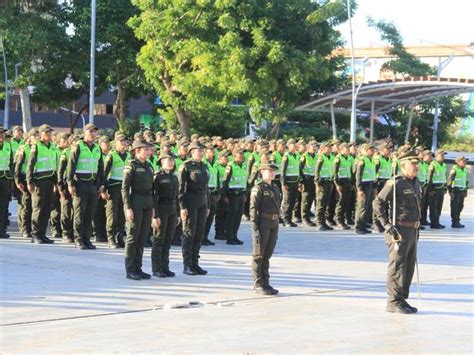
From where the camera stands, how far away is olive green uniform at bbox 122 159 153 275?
1245 cm

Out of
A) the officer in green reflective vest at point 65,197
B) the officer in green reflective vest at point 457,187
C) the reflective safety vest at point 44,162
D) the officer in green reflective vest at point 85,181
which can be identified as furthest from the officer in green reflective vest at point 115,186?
the officer in green reflective vest at point 457,187

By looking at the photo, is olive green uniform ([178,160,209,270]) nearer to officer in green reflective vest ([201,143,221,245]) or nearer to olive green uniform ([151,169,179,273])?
olive green uniform ([151,169,179,273])

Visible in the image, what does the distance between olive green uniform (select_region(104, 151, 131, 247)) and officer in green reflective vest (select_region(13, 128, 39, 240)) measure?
1519mm

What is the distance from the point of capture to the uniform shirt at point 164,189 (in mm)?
12750

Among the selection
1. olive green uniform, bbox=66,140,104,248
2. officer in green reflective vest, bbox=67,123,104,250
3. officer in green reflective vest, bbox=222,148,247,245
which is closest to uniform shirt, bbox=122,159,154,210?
officer in green reflective vest, bbox=67,123,104,250

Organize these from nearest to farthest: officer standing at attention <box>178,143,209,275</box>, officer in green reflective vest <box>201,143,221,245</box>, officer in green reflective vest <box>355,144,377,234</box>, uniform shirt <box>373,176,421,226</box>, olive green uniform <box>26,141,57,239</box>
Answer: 1. uniform shirt <box>373,176,421,226</box>
2. officer standing at attention <box>178,143,209,275</box>
3. olive green uniform <box>26,141,57,239</box>
4. officer in green reflective vest <box>201,143,221,245</box>
5. officer in green reflective vest <box>355,144,377,234</box>

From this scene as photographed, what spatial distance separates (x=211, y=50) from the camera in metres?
33.1

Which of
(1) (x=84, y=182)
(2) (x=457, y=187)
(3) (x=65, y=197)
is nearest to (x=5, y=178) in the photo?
(3) (x=65, y=197)

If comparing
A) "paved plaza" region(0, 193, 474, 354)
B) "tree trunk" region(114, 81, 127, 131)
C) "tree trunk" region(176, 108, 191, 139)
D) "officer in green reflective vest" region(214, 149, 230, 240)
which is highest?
"tree trunk" region(114, 81, 127, 131)

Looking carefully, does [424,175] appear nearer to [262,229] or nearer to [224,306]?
[262,229]

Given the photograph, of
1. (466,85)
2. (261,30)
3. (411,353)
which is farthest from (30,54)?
(411,353)

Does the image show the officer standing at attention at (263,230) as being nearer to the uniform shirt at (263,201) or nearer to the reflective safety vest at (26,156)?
the uniform shirt at (263,201)

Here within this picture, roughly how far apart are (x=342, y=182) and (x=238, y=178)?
12.9 feet

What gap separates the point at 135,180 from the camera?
1248 cm
